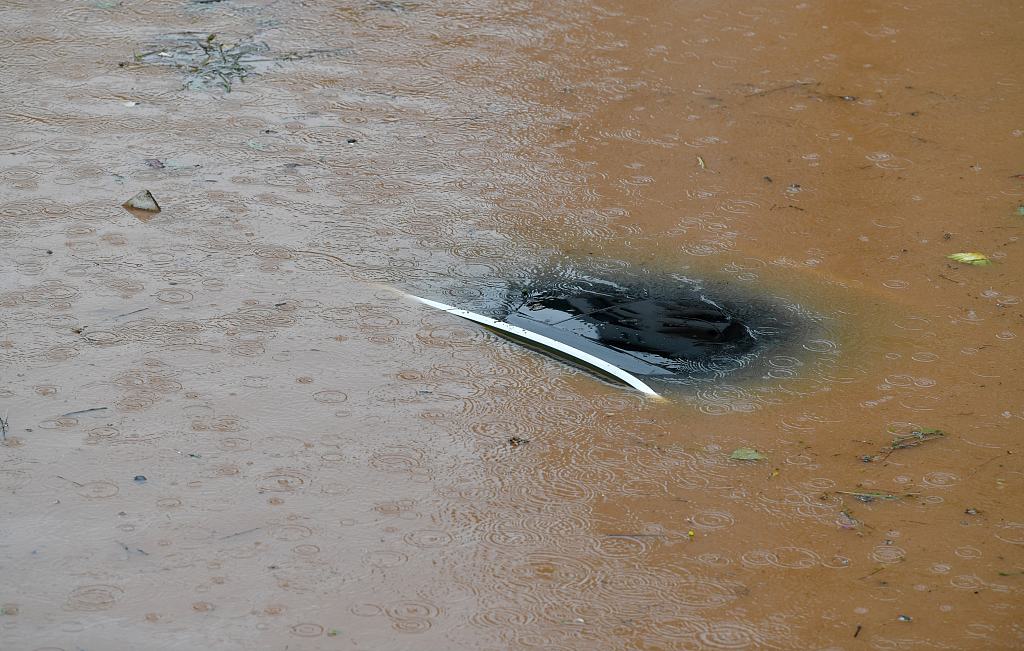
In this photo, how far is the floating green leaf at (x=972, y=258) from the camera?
488cm

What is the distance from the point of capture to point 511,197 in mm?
5312

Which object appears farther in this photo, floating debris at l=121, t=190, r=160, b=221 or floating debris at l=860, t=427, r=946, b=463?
floating debris at l=121, t=190, r=160, b=221

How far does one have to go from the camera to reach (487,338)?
425 cm

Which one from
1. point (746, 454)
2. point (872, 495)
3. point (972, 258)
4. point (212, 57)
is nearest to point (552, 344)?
point (746, 454)

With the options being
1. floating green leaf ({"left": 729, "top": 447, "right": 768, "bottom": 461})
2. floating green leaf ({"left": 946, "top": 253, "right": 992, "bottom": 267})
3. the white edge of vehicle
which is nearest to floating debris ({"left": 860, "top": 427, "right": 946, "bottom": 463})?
floating green leaf ({"left": 729, "top": 447, "right": 768, "bottom": 461})

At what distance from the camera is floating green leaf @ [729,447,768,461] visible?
368cm

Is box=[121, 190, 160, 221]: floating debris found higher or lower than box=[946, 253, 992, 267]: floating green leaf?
lower

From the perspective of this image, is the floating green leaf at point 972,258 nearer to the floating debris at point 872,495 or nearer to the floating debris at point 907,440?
the floating debris at point 907,440

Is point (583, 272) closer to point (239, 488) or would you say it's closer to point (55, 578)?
point (239, 488)

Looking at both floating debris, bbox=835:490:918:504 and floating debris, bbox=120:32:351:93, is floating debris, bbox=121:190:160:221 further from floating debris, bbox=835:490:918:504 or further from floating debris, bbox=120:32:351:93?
floating debris, bbox=835:490:918:504

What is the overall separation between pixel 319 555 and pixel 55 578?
730mm

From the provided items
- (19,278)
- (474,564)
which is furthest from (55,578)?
(19,278)

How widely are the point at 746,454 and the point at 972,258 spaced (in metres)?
1.92

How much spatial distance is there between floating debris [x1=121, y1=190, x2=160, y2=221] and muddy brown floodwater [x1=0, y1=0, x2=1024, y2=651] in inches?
3.1
